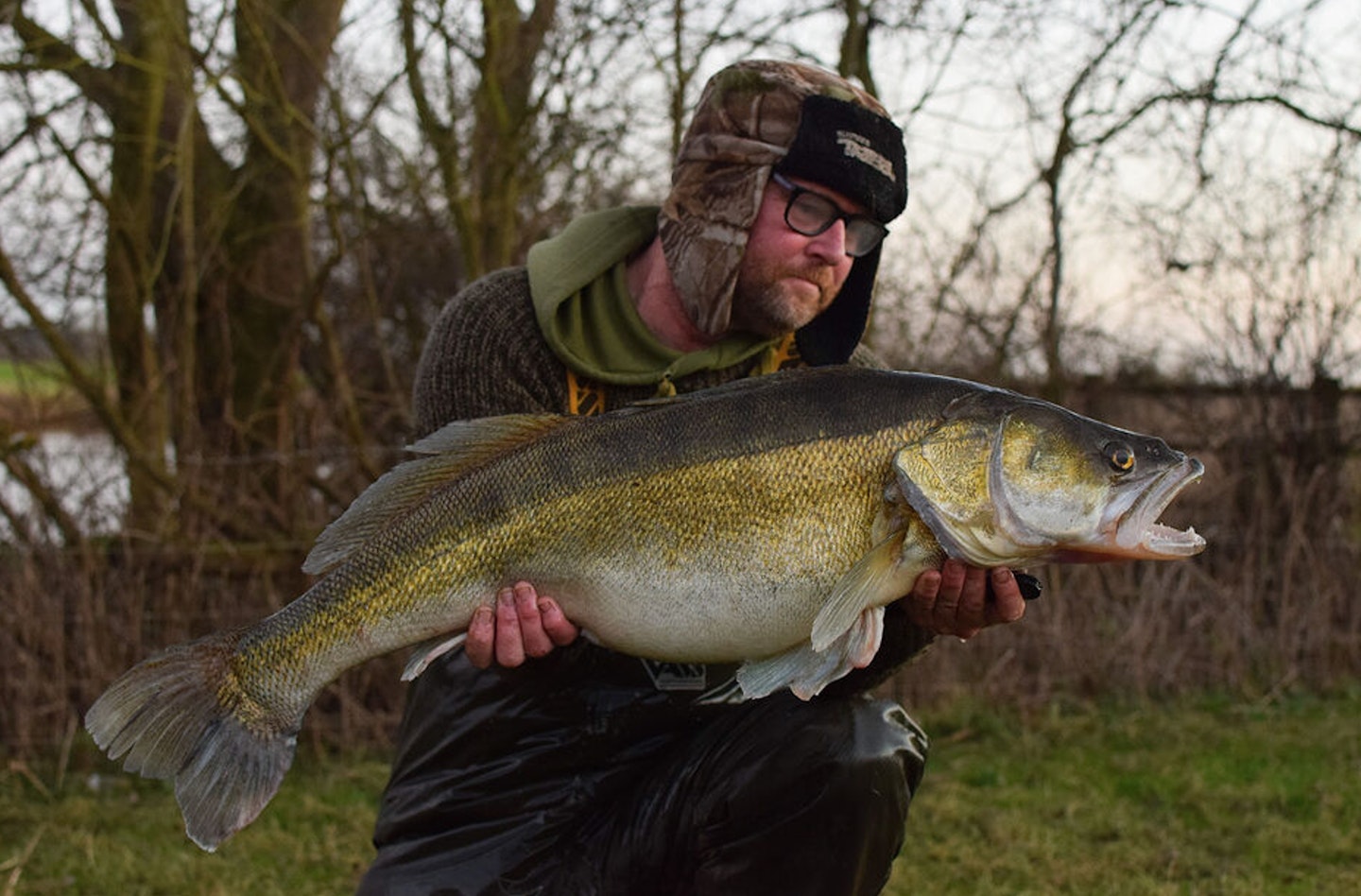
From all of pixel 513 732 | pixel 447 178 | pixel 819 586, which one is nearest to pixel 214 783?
pixel 513 732

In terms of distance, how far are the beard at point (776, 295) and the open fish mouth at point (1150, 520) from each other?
1112 mm

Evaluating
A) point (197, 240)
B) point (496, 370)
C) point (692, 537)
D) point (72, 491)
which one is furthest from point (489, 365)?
point (197, 240)

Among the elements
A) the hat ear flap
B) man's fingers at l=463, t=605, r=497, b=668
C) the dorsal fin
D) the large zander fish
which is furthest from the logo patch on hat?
man's fingers at l=463, t=605, r=497, b=668

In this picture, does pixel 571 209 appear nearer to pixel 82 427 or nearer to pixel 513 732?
pixel 82 427

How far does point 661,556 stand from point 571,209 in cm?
588

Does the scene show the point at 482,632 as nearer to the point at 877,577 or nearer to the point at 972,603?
the point at 877,577

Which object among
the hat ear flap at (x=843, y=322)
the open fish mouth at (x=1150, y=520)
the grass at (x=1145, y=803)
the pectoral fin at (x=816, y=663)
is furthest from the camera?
the grass at (x=1145, y=803)

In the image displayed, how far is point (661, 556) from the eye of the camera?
260 cm

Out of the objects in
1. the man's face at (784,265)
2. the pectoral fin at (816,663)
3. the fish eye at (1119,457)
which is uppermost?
the man's face at (784,265)

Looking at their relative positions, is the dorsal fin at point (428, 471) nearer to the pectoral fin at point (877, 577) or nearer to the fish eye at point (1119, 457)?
the pectoral fin at point (877, 577)

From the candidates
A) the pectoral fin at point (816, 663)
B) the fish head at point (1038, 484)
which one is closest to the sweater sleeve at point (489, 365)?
the pectoral fin at point (816, 663)

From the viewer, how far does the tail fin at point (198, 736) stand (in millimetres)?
2609

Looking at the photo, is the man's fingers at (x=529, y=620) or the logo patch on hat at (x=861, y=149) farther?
the logo patch on hat at (x=861, y=149)

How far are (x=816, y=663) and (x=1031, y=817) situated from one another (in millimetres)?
2655
